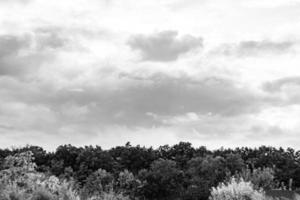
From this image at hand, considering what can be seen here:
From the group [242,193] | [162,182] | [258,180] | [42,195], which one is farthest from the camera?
[162,182]

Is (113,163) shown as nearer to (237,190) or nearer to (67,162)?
(67,162)

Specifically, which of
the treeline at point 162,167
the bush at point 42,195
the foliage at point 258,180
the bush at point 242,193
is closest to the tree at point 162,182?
the treeline at point 162,167

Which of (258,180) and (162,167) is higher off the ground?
(162,167)

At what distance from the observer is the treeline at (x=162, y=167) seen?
61219 millimetres

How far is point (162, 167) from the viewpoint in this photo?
217ft

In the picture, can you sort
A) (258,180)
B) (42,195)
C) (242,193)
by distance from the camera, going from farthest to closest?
1. (258,180)
2. (242,193)
3. (42,195)

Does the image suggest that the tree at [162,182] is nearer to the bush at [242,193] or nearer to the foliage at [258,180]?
the foliage at [258,180]

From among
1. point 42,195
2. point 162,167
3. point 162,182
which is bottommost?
point 42,195

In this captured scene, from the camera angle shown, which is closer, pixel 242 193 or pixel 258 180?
pixel 242 193

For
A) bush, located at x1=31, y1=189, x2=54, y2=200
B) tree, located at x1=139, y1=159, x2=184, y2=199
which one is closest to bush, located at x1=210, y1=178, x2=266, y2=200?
bush, located at x1=31, y1=189, x2=54, y2=200

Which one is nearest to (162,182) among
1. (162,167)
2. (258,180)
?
(162,167)

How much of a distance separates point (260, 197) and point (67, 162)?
5376 cm

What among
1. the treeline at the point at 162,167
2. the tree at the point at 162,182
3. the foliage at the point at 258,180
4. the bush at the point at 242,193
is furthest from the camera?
the tree at the point at 162,182

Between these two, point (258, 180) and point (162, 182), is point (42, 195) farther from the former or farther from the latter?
point (162, 182)
